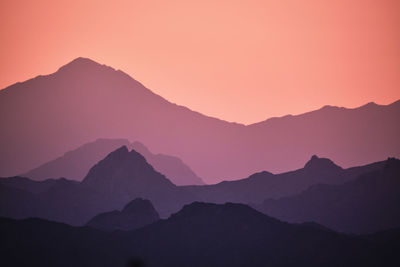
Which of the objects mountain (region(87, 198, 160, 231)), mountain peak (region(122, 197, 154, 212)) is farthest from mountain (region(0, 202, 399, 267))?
mountain peak (region(122, 197, 154, 212))

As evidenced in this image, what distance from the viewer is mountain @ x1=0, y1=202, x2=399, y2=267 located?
133250 millimetres

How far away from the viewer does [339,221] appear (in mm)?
197125

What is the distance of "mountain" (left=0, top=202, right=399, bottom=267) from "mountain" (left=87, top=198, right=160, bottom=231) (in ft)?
68.1

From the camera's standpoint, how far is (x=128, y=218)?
580ft

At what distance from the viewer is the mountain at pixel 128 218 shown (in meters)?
171

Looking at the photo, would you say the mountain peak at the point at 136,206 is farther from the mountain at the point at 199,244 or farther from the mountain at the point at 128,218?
the mountain at the point at 199,244

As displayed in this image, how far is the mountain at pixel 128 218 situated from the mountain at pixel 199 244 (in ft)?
68.1

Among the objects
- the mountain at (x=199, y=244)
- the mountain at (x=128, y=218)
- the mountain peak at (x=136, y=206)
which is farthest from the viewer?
the mountain peak at (x=136, y=206)

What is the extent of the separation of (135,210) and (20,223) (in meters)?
47.4

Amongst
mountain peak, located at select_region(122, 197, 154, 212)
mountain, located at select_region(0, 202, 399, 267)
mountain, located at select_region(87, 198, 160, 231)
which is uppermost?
mountain peak, located at select_region(122, 197, 154, 212)

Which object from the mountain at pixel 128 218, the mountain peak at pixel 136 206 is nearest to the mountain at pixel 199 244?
the mountain at pixel 128 218

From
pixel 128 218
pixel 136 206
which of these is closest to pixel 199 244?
pixel 128 218

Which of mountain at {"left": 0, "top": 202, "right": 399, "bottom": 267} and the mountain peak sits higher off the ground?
the mountain peak

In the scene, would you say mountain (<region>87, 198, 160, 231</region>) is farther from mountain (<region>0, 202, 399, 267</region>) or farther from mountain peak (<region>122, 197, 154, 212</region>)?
mountain (<region>0, 202, 399, 267</region>)
